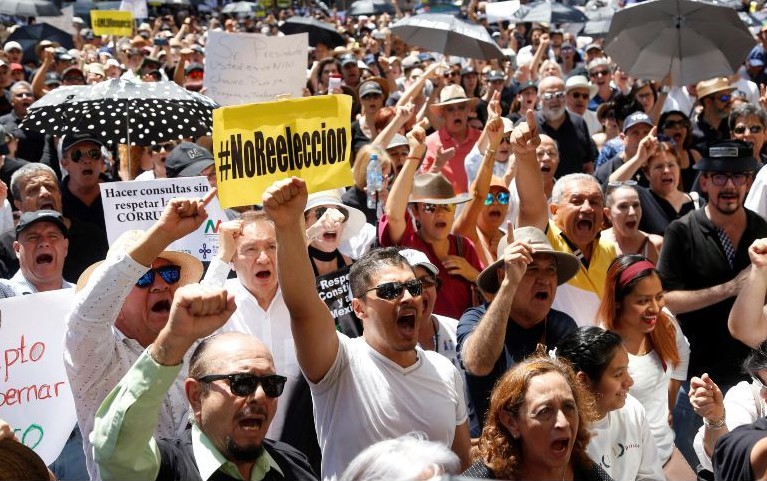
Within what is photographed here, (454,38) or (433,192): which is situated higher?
(433,192)

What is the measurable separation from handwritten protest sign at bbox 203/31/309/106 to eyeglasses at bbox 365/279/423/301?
465cm

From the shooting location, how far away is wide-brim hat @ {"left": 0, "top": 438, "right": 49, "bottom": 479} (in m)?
3.03

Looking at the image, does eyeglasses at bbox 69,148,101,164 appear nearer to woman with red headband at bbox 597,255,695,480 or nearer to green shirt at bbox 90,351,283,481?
woman with red headband at bbox 597,255,695,480

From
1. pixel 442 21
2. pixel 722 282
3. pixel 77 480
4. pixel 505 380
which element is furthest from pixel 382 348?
pixel 442 21

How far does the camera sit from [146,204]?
18.9 ft

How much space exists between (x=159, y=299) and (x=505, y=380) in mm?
1321

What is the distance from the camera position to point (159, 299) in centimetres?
427

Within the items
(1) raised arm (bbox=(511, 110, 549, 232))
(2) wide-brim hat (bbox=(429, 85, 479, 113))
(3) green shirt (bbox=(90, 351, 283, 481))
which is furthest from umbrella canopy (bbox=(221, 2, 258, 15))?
(3) green shirt (bbox=(90, 351, 283, 481))

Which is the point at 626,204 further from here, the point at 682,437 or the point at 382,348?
the point at 382,348

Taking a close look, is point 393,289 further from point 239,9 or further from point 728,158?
point 239,9

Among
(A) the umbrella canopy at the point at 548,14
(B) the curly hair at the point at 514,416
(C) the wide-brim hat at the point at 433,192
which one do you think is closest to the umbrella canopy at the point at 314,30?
(A) the umbrella canopy at the point at 548,14

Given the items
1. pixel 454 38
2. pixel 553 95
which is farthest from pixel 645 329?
pixel 454 38

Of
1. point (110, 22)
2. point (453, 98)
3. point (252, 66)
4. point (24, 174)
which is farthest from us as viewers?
point (110, 22)

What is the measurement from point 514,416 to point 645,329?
1.53 meters
